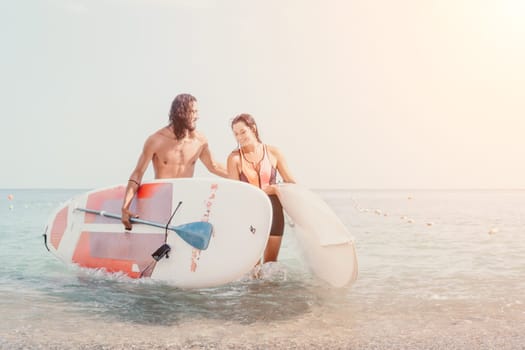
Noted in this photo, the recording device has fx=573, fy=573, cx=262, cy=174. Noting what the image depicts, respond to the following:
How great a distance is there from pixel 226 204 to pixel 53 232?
7.05 ft

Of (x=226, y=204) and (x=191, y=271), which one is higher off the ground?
(x=226, y=204)

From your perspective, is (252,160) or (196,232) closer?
(196,232)

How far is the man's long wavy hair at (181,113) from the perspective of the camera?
167 inches


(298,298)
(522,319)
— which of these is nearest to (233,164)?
(298,298)

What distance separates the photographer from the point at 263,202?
3652mm

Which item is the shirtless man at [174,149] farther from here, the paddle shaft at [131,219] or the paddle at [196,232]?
the paddle at [196,232]

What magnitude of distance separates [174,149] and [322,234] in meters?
1.39

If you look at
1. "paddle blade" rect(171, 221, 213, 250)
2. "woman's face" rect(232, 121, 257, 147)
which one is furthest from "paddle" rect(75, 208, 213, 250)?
"woman's face" rect(232, 121, 257, 147)

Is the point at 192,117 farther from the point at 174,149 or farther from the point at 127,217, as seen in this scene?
the point at 127,217

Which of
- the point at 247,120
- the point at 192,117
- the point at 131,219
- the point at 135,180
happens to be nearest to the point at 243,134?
the point at 247,120

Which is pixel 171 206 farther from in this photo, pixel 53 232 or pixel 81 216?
pixel 53 232

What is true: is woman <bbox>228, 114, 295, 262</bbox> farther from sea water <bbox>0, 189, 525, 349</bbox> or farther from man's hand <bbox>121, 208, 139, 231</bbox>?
man's hand <bbox>121, 208, 139, 231</bbox>

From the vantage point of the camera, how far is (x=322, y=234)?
3797 mm

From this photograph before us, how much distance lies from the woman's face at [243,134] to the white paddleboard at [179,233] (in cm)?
31
